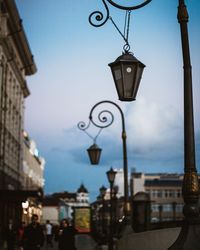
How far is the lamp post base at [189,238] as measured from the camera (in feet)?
19.5

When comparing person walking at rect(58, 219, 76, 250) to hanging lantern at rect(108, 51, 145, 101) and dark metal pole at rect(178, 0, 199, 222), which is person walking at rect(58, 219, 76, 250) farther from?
dark metal pole at rect(178, 0, 199, 222)

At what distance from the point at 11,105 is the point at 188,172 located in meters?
43.1

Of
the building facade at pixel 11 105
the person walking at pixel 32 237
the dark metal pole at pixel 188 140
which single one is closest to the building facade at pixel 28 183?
the building facade at pixel 11 105

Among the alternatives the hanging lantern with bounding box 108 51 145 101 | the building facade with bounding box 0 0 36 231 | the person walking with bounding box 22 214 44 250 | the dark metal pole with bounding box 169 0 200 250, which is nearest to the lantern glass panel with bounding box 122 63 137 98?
the hanging lantern with bounding box 108 51 145 101

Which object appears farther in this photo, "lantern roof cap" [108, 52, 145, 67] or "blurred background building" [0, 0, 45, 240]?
"blurred background building" [0, 0, 45, 240]

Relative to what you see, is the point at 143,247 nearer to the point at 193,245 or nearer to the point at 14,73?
the point at 193,245

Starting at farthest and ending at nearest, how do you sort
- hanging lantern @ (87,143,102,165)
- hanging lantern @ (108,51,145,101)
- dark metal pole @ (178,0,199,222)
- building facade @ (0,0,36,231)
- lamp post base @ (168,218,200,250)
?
building facade @ (0,0,36,231) → hanging lantern @ (87,143,102,165) → hanging lantern @ (108,51,145,101) → dark metal pole @ (178,0,199,222) → lamp post base @ (168,218,200,250)

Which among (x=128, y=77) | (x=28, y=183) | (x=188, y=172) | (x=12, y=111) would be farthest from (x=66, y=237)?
(x=28, y=183)

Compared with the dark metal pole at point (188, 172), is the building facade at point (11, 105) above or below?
above

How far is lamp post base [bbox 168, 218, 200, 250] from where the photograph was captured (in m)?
5.94

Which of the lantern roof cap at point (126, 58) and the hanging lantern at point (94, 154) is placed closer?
the lantern roof cap at point (126, 58)

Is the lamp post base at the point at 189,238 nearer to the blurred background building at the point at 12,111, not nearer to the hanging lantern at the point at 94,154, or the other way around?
the hanging lantern at the point at 94,154

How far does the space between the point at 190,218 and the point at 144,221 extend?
11.3m

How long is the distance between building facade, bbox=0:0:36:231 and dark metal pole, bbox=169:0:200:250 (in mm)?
30772
